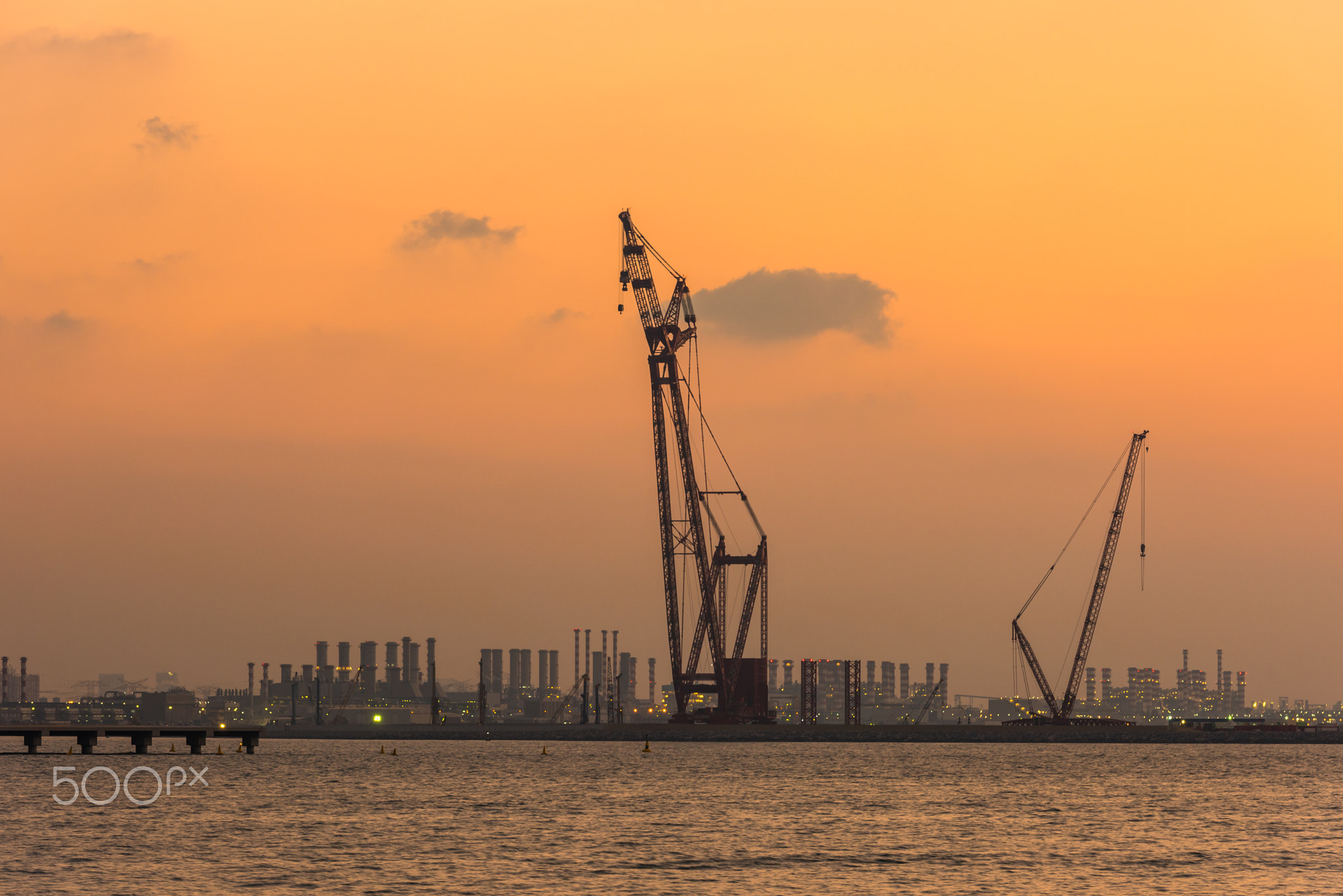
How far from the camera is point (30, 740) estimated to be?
162750 millimetres

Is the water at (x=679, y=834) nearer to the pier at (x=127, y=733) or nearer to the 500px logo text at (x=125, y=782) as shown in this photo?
the 500px logo text at (x=125, y=782)

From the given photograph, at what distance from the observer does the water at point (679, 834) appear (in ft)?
192

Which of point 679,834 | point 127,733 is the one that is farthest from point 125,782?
point 679,834

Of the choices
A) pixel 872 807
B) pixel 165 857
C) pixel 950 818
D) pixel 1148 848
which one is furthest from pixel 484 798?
pixel 1148 848

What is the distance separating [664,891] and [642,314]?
148 metres

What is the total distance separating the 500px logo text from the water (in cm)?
114

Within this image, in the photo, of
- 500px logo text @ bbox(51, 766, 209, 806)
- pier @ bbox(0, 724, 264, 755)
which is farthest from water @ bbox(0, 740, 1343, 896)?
pier @ bbox(0, 724, 264, 755)

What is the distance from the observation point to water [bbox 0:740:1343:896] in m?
58.4

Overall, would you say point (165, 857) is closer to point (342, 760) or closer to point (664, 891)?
point (664, 891)

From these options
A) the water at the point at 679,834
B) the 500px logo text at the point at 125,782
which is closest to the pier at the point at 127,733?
the 500px logo text at the point at 125,782

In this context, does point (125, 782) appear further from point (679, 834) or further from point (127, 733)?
point (679, 834)

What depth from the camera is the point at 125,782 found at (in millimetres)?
120375

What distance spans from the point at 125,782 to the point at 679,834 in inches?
2435

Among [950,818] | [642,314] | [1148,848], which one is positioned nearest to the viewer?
[1148,848]
